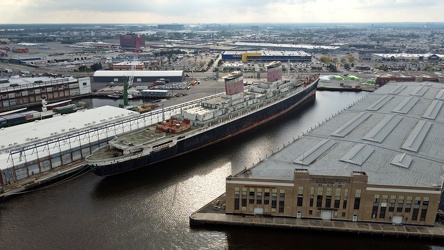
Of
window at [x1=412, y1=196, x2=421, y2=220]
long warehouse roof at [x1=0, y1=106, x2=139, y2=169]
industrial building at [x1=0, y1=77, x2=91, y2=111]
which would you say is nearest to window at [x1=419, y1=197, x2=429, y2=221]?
window at [x1=412, y1=196, x2=421, y2=220]

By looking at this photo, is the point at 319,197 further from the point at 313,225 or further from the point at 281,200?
the point at 281,200

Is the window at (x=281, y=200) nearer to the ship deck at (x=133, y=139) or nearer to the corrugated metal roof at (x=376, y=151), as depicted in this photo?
the corrugated metal roof at (x=376, y=151)

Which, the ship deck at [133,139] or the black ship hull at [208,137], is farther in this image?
the ship deck at [133,139]

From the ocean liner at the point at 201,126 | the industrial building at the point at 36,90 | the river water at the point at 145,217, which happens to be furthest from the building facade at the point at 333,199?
the industrial building at the point at 36,90

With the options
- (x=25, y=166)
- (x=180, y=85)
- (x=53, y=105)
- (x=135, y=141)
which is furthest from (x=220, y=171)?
(x=180, y=85)

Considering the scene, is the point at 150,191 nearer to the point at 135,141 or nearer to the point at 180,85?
the point at 135,141

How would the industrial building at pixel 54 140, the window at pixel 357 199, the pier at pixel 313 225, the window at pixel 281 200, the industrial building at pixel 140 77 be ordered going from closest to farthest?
1. the pier at pixel 313 225
2. the window at pixel 357 199
3. the window at pixel 281 200
4. the industrial building at pixel 54 140
5. the industrial building at pixel 140 77

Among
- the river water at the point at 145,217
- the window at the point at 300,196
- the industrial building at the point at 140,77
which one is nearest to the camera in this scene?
the river water at the point at 145,217

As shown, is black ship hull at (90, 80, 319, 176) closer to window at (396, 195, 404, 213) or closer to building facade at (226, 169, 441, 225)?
building facade at (226, 169, 441, 225)
